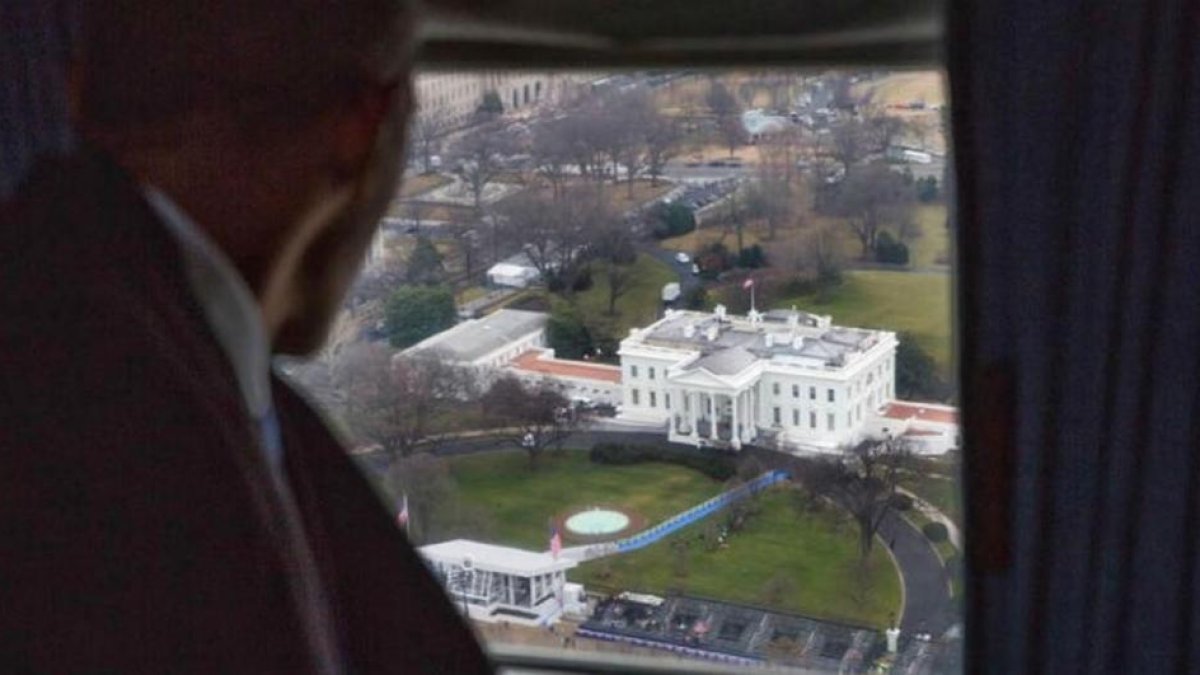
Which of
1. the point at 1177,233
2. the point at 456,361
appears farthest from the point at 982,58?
the point at 456,361

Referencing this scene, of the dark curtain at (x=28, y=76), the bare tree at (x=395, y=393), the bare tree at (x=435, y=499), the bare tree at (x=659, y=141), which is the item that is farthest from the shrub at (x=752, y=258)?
the dark curtain at (x=28, y=76)

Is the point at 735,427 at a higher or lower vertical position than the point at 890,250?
lower

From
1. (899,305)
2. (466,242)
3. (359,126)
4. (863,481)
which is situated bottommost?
(863,481)

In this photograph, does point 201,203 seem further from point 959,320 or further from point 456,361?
point 456,361

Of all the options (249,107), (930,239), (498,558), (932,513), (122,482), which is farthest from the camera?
(498,558)

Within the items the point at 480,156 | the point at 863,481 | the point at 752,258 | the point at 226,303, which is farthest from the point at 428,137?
the point at 226,303

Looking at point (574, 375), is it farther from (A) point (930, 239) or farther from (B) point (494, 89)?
(A) point (930, 239)
